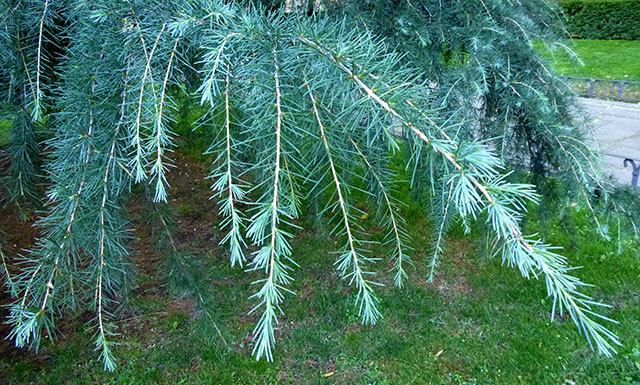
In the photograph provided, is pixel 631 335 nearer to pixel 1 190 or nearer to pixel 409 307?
pixel 409 307

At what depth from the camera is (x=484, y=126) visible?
209 centimetres

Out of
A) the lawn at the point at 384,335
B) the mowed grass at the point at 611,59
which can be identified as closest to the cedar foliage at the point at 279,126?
the lawn at the point at 384,335

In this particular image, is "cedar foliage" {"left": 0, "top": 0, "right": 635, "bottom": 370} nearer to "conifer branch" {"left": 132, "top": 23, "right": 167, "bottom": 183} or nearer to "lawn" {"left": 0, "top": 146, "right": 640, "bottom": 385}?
"conifer branch" {"left": 132, "top": 23, "right": 167, "bottom": 183}

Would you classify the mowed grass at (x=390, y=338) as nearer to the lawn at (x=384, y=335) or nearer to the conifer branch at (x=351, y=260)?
the lawn at (x=384, y=335)

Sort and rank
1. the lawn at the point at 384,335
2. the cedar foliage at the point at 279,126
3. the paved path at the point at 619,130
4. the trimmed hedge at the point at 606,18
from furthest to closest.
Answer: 1. the trimmed hedge at the point at 606,18
2. the paved path at the point at 619,130
3. the lawn at the point at 384,335
4. the cedar foliage at the point at 279,126

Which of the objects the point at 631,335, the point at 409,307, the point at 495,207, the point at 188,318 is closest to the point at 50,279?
the point at 495,207

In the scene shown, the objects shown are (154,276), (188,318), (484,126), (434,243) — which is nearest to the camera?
(434,243)

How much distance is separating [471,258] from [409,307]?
93 centimetres

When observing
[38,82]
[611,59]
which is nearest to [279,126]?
[38,82]

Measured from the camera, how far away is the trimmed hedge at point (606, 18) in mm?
14297

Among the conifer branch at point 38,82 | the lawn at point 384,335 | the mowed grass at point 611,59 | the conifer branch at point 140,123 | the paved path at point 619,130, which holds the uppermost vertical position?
the conifer branch at point 140,123

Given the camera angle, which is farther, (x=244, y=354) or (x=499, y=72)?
(x=244, y=354)

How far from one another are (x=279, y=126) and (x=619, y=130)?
29.7 feet

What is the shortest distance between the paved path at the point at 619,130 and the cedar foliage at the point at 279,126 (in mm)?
5098
